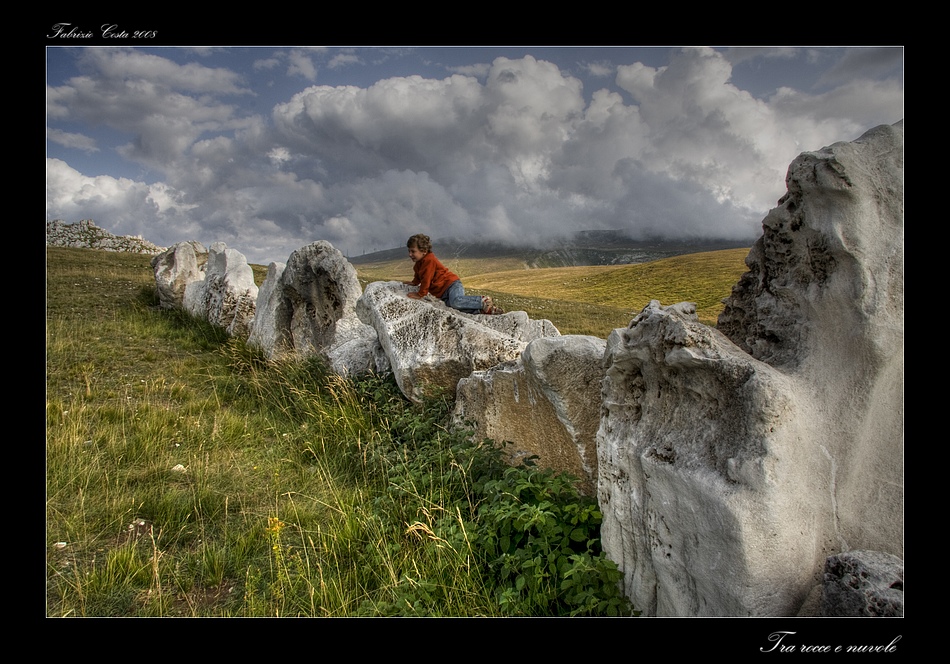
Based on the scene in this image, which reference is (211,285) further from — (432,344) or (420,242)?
(432,344)

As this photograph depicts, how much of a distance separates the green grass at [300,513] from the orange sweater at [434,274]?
2.01 m

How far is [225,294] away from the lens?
48.6 ft

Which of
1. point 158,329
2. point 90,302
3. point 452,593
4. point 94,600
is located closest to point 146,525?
point 94,600

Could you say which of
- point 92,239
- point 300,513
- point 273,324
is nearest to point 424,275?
point 273,324

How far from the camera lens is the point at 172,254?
18.4 m

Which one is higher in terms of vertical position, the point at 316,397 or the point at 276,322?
the point at 276,322

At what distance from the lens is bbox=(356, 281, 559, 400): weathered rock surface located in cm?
759

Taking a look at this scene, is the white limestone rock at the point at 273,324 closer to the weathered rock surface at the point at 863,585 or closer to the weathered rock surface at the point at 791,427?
the weathered rock surface at the point at 791,427

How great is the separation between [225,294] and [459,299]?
8217mm

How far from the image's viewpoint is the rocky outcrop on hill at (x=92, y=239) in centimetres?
4753

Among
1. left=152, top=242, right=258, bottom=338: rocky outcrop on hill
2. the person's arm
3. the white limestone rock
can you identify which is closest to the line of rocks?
the person's arm

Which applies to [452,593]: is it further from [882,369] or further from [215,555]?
[882,369]

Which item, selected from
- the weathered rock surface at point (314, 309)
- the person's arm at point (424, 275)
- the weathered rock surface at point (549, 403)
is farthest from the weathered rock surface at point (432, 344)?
the weathered rock surface at point (314, 309)

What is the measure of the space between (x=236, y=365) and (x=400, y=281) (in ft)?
13.8
